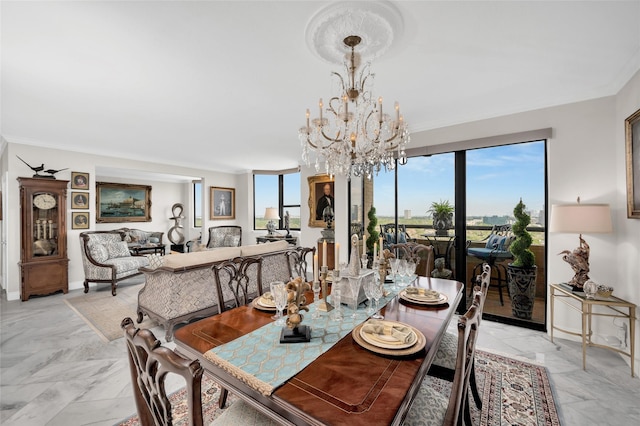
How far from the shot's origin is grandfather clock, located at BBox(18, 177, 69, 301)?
4.11 metres

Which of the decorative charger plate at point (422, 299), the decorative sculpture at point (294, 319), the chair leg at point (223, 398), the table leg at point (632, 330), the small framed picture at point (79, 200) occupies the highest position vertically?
the small framed picture at point (79, 200)

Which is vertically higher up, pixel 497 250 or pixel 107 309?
pixel 497 250

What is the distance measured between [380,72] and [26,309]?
539 centimetres

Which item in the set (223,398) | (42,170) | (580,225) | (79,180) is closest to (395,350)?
(223,398)

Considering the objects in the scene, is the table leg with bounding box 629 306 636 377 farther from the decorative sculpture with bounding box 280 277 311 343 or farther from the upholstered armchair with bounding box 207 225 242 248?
the upholstered armchair with bounding box 207 225 242 248

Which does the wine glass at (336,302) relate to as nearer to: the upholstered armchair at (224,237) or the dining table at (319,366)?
the dining table at (319,366)

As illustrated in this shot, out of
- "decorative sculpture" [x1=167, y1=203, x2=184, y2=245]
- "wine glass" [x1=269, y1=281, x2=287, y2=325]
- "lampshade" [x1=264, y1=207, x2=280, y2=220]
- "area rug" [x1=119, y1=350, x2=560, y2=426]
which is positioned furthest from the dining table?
"decorative sculpture" [x1=167, y1=203, x2=184, y2=245]

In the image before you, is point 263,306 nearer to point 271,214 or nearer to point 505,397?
point 505,397

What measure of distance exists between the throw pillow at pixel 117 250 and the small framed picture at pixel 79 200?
0.91m

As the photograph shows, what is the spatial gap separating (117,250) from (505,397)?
21.1 ft

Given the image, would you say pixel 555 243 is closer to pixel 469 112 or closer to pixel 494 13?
pixel 469 112

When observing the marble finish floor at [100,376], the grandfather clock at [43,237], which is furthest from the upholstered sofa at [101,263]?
the marble finish floor at [100,376]

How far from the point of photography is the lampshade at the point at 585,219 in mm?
2342

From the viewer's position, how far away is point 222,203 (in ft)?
24.2
